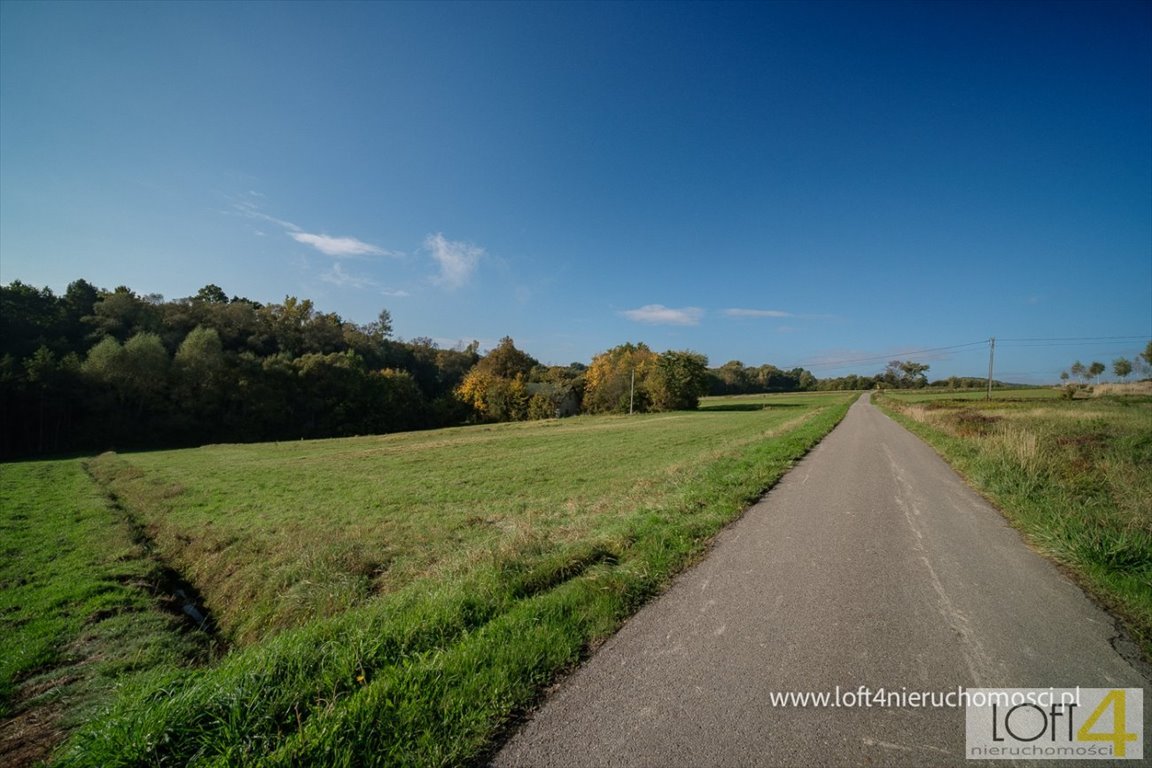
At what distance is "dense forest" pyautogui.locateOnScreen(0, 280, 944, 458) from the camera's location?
1725 inches

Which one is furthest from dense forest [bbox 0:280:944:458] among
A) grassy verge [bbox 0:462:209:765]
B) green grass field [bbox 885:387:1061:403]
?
grassy verge [bbox 0:462:209:765]

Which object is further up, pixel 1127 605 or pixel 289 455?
pixel 1127 605

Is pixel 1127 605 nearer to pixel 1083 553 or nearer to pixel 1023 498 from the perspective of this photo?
pixel 1083 553

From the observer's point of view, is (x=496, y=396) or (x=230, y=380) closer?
(x=230, y=380)

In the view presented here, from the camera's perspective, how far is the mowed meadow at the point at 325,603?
2.89 m

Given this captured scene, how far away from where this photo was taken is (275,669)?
3541mm

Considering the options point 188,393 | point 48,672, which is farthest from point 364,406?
point 48,672

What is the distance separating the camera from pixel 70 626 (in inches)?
259

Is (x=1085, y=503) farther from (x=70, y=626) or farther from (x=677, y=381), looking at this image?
(x=677, y=381)

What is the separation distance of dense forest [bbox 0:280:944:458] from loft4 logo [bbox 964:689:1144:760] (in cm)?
6445

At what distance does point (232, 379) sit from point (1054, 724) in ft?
233

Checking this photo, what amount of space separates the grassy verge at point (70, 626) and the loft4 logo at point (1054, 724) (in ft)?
25.6

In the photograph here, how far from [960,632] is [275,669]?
255 inches

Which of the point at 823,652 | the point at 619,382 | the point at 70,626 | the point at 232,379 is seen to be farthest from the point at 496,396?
the point at 823,652
